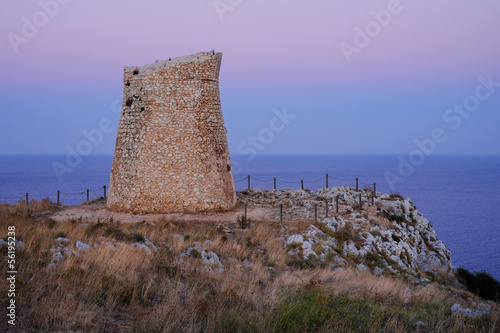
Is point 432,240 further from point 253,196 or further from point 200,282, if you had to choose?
point 200,282

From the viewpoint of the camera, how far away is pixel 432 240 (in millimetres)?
20609

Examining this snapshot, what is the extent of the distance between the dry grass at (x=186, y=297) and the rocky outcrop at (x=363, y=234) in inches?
86.3

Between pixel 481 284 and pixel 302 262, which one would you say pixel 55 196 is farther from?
pixel 481 284

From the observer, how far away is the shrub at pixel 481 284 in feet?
50.3

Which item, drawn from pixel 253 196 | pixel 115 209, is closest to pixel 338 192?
pixel 253 196

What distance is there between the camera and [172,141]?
58.1 feet

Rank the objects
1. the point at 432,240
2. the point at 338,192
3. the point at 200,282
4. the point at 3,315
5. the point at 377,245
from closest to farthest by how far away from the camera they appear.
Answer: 1. the point at 3,315
2. the point at 200,282
3. the point at 377,245
4. the point at 432,240
5. the point at 338,192

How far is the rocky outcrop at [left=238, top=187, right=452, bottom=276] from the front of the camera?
1413cm

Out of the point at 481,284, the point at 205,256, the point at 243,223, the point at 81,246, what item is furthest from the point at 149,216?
the point at 481,284

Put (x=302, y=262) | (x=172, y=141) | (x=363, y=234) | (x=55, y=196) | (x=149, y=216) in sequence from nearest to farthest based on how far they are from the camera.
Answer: (x=302, y=262) < (x=363, y=234) < (x=149, y=216) < (x=172, y=141) < (x=55, y=196)

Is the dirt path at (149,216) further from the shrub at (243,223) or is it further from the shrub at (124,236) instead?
the shrub at (124,236)

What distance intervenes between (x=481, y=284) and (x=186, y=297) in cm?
1304

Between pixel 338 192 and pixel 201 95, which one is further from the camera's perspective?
pixel 338 192

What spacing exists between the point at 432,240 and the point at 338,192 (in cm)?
520
